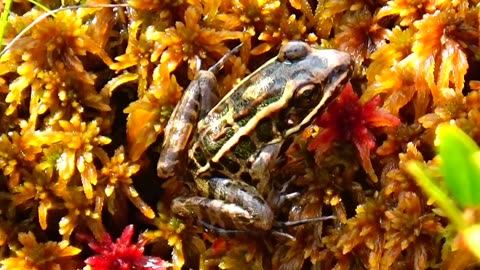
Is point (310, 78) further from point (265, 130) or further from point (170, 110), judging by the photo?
point (170, 110)

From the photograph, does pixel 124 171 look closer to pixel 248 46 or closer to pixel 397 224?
pixel 248 46

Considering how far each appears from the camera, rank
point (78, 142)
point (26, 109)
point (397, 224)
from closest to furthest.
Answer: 1. point (397, 224)
2. point (78, 142)
3. point (26, 109)

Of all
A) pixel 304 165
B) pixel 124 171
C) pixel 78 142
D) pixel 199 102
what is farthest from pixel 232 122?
pixel 78 142

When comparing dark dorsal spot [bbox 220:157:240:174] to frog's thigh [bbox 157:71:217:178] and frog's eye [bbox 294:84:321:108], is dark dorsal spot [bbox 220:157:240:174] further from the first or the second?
frog's eye [bbox 294:84:321:108]

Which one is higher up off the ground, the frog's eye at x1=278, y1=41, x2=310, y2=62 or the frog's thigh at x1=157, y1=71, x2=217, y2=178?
the frog's eye at x1=278, y1=41, x2=310, y2=62

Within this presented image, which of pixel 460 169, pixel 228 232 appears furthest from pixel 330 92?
pixel 460 169

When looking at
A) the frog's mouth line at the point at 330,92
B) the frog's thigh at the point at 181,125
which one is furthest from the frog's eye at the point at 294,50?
the frog's thigh at the point at 181,125

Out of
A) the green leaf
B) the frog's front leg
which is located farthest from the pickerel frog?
the green leaf
